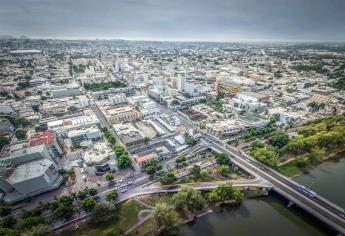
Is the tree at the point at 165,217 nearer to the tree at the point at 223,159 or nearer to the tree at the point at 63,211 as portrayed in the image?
the tree at the point at 63,211

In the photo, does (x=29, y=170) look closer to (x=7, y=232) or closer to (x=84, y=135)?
(x=7, y=232)

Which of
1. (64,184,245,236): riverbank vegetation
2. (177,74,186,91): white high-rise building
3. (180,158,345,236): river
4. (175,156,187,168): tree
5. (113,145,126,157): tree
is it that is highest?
(177,74,186,91): white high-rise building

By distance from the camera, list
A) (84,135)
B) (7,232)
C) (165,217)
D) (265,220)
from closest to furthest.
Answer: (7,232) → (165,217) → (265,220) → (84,135)

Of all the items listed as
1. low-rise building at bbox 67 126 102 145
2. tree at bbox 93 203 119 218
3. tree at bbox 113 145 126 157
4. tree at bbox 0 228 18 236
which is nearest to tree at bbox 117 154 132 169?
tree at bbox 113 145 126 157

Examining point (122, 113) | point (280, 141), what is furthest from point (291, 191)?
point (122, 113)

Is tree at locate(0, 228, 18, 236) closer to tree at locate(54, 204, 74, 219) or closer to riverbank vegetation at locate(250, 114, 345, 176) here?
tree at locate(54, 204, 74, 219)

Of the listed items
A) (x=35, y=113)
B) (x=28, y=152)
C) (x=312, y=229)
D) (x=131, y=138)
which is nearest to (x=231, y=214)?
(x=312, y=229)
